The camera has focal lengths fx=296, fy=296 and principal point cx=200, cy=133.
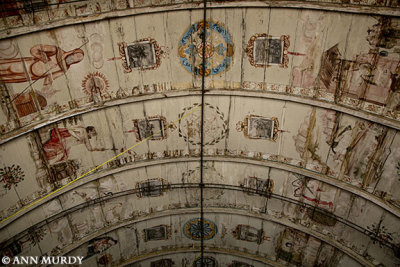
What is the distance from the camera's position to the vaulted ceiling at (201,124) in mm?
7312

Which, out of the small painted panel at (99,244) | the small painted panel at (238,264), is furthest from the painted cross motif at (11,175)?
the small painted panel at (238,264)

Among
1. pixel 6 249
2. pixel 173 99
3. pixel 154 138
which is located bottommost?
pixel 6 249

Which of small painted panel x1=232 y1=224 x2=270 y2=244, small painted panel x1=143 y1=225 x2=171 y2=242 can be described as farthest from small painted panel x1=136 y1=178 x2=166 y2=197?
small painted panel x1=232 y1=224 x2=270 y2=244

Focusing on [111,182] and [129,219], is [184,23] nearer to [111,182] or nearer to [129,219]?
[111,182]

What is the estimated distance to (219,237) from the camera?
1241 centimetres

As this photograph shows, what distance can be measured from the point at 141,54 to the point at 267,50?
137 inches

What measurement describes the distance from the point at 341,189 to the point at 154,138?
616cm

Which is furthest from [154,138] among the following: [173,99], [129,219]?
[129,219]

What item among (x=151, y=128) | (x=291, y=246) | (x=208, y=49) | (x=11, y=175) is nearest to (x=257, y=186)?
(x=291, y=246)

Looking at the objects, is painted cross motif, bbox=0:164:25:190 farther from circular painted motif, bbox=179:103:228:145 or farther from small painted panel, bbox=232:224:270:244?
small painted panel, bbox=232:224:270:244

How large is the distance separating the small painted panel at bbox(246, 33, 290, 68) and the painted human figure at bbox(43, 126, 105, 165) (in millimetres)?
5199

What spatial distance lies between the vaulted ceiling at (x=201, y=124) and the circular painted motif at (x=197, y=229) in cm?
58

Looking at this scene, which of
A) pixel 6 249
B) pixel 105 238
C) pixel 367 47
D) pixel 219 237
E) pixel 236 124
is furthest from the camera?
pixel 219 237

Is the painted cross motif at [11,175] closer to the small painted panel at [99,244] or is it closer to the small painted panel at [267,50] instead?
the small painted panel at [99,244]
